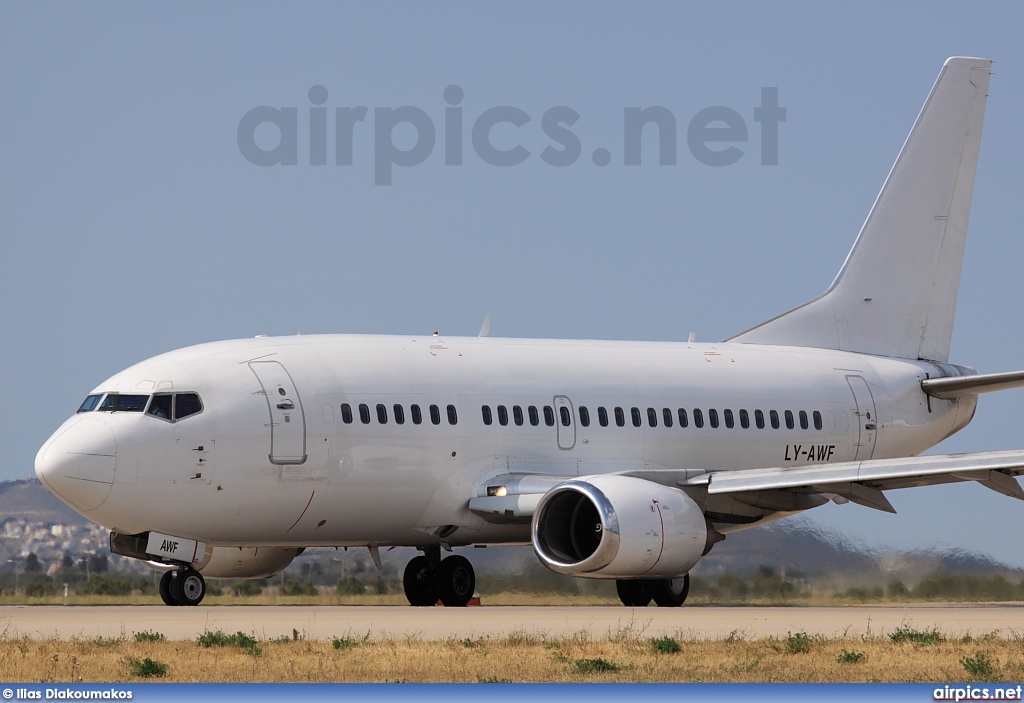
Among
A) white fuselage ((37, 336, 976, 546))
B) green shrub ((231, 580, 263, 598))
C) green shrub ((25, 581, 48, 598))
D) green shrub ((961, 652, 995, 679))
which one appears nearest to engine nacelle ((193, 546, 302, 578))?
white fuselage ((37, 336, 976, 546))

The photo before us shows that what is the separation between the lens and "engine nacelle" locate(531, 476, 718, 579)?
2491 cm

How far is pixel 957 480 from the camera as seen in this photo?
25828 mm

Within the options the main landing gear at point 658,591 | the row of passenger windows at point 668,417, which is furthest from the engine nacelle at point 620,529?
the row of passenger windows at point 668,417

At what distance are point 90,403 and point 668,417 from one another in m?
9.65

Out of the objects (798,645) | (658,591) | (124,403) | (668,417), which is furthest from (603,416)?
(798,645)

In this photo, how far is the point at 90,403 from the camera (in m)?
25.2

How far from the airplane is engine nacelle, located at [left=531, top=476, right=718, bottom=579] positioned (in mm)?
34

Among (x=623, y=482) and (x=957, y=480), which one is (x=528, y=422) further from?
(x=957, y=480)

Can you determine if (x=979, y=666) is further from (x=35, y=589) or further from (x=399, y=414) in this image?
(x=35, y=589)

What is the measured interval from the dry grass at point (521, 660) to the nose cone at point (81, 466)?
567 cm

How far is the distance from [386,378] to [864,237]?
12059mm

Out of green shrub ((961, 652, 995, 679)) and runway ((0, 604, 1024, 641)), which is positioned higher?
green shrub ((961, 652, 995, 679))

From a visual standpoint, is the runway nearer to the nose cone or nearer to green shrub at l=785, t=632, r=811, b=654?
green shrub at l=785, t=632, r=811, b=654

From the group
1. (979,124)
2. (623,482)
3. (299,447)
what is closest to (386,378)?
(299,447)
